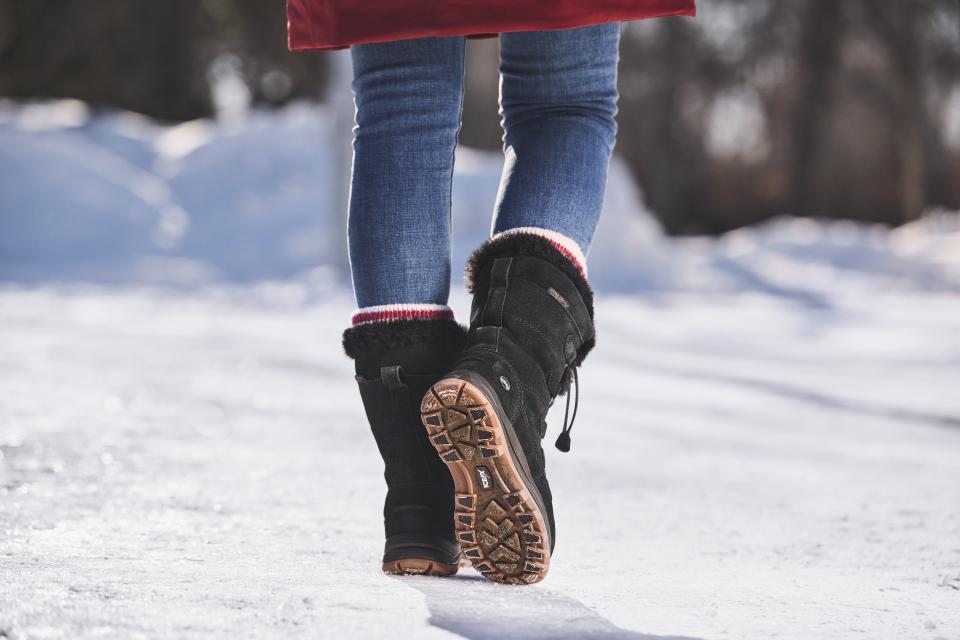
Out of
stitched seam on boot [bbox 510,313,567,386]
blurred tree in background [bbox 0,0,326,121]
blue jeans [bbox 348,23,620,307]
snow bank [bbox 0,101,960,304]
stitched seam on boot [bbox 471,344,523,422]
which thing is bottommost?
stitched seam on boot [bbox 471,344,523,422]

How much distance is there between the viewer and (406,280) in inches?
43.8

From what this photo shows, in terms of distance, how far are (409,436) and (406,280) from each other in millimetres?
158

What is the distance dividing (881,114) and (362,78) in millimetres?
15472

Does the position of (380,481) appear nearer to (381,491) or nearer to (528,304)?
(381,491)

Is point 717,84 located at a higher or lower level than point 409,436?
higher

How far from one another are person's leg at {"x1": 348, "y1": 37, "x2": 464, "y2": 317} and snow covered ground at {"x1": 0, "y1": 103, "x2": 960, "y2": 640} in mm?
294

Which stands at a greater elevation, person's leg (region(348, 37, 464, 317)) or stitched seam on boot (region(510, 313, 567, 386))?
person's leg (region(348, 37, 464, 317))

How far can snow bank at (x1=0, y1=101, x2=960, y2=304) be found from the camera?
5.76 meters

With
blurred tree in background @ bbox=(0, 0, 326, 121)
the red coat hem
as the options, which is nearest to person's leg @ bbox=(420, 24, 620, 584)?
the red coat hem

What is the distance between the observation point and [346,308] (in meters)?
4.39

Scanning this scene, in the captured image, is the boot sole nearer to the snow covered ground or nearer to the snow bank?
the snow covered ground

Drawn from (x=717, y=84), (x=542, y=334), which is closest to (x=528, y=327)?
(x=542, y=334)

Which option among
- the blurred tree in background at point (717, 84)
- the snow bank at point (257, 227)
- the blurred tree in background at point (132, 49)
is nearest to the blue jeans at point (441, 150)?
the snow bank at point (257, 227)

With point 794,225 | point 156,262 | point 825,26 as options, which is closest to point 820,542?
point 156,262
